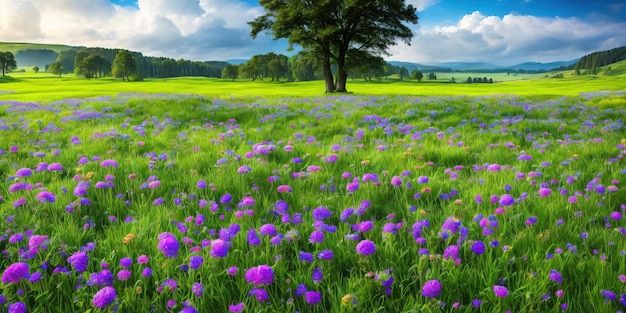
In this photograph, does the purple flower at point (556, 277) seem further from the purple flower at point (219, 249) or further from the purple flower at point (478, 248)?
the purple flower at point (219, 249)

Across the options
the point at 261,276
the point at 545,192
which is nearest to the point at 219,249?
the point at 261,276

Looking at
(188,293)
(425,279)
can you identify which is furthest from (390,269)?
(188,293)

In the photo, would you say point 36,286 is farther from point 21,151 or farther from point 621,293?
point 21,151

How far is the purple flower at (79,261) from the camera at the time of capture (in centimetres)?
216

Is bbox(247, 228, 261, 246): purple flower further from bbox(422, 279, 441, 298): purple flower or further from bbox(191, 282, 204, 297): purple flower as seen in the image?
bbox(422, 279, 441, 298): purple flower

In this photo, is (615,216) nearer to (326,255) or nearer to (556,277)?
(556,277)

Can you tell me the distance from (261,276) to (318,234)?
1.97 feet

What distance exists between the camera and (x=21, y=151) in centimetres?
567

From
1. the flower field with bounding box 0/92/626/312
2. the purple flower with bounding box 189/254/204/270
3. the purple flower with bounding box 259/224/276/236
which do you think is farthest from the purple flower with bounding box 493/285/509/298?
the purple flower with bounding box 189/254/204/270

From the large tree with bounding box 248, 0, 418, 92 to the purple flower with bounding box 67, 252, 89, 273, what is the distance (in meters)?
31.8

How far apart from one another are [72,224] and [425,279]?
8.98 feet

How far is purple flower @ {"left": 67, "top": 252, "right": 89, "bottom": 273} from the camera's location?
2.16 meters

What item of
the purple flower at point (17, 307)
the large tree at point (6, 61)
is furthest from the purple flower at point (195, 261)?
the large tree at point (6, 61)

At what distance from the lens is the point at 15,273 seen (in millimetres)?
2006
